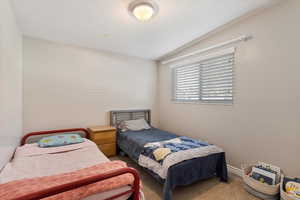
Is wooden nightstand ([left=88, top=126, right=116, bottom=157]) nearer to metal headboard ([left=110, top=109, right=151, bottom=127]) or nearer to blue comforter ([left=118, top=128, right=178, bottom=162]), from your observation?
blue comforter ([left=118, top=128, right=178, bottom=162])

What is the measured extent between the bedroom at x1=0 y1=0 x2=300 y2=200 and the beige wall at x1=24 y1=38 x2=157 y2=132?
0.02 meters

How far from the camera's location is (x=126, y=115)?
3697 mm

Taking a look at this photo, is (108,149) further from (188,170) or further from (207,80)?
(207,80)

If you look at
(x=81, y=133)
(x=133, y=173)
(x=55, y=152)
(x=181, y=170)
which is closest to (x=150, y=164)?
(x=181, y=170)

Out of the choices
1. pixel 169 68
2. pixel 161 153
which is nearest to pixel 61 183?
pixel 161 153

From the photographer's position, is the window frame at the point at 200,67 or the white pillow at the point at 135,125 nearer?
the window frame at the point at 200,67

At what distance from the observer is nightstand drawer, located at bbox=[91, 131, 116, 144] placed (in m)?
2.89

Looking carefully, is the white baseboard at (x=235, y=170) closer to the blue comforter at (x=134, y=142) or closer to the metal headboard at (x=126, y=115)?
the blue comforter at (x=134, y=142)

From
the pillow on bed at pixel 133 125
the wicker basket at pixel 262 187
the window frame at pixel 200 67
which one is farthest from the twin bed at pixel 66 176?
the window frame at pixel 200 67

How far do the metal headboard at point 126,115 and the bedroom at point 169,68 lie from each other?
5.2 inches

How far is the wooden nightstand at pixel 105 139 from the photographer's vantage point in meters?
2.91

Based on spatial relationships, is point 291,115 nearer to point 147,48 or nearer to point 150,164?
point 150,164

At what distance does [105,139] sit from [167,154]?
1604 millimetres

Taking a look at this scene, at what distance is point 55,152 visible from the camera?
1996 millimetres
